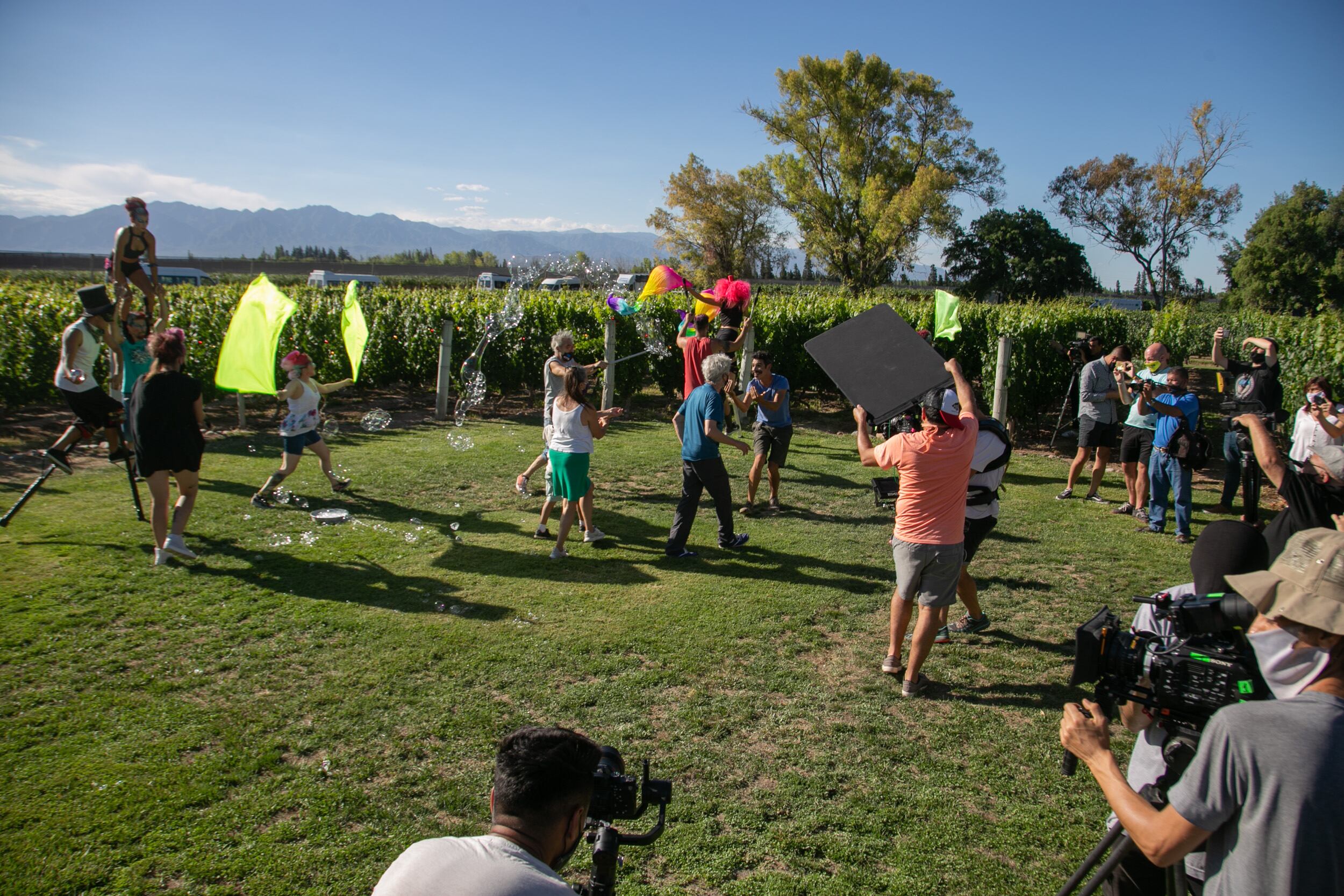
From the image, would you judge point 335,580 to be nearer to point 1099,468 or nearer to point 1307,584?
point 1307,584

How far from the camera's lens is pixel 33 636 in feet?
15.5

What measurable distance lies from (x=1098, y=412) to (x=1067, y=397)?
3413 mm

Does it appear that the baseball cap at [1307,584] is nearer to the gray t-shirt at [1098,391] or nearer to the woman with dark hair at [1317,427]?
the woman with dark hair at [1317,427]

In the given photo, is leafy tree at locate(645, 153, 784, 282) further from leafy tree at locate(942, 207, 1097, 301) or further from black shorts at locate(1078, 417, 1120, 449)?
black shorts at locate(1078, 417, 1120, 449)

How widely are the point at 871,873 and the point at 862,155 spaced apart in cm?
3898

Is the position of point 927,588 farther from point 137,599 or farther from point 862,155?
point 862,155

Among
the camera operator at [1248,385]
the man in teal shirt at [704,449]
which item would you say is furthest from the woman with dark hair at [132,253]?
the camera operator at [1248,385]

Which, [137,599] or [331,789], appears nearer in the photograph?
[331,789]

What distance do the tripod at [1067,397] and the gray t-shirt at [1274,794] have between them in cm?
1079

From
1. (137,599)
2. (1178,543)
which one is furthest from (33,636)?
(1178,543)

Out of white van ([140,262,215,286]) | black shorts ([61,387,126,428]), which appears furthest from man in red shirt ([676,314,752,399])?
white van ([140,262,215,286])

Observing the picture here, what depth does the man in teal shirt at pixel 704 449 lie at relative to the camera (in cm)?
650

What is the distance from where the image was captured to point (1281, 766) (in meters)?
1.63

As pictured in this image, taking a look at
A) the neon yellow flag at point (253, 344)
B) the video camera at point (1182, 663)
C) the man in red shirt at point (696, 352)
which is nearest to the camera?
the video camera at point (1182, 663)
